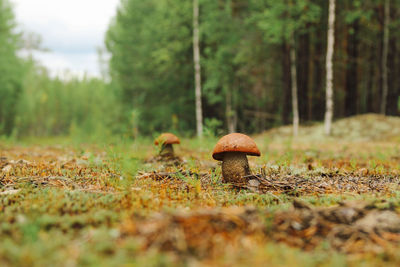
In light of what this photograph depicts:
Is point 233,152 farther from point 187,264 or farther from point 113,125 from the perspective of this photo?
point 113,125

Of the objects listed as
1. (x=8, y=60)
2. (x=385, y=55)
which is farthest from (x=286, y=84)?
(x=8, y=60)

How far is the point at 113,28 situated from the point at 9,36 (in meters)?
9.18

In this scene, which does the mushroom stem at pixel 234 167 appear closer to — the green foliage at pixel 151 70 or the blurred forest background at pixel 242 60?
the blurred forest background at pixel 242 60

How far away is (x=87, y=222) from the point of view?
180cm

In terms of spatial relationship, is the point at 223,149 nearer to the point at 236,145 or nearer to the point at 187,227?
the point at 236,145

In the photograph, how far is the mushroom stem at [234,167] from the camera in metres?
3.28

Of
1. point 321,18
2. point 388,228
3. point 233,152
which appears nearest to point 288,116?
point 321,18

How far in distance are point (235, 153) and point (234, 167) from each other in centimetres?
18

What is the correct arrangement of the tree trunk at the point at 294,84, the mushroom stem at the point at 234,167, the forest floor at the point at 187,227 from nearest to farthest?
the forest floor at the point at 187,227, the mushroom stem at the point at 234,167, the tree trunk at the point at 294,84

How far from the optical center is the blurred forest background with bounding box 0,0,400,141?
54.4 feet

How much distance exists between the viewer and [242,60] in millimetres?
17219

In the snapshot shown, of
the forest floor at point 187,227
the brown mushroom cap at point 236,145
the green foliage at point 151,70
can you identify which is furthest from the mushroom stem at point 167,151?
the green foliage at point 151,70

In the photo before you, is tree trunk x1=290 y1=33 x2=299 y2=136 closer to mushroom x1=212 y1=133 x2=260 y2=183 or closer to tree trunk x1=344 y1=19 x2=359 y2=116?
tree trunk x1=344 y1=19 x2=359 y2=116

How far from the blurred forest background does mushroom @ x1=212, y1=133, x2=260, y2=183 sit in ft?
41.6
